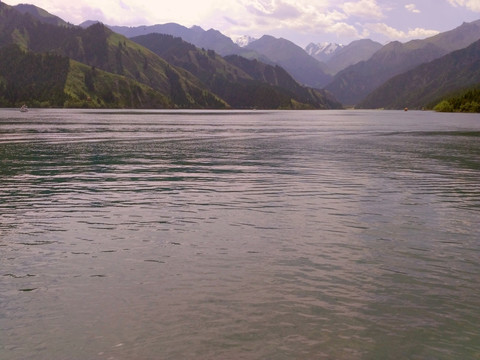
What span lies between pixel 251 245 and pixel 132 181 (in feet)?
93.9

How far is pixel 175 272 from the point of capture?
2281 cm

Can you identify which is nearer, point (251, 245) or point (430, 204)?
point (251, 245)

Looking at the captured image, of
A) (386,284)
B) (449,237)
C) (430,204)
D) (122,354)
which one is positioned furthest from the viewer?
(430,204)

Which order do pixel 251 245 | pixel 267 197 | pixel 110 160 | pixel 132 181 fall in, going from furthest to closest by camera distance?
pixel 110 160, pixel 132 181, pixel 267 197, pixel 251 245

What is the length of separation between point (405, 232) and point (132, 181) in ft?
105

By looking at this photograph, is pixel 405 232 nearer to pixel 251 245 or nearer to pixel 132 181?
pixel 251 245

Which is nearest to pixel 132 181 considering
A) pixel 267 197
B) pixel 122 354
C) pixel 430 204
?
pixel 267 197

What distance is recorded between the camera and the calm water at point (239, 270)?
1620 centimetres

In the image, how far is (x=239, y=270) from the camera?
75.8ft

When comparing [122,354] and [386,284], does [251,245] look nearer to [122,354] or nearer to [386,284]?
[386,284]

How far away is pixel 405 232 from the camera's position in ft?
100

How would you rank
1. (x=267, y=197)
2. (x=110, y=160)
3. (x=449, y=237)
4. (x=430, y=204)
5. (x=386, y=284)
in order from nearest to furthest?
(x=386, y=284), (x=449, y=237), (x=430, y=204), (x=267, y=197), (x=110, y=160)

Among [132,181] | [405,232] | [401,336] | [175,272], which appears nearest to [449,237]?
[405,232]

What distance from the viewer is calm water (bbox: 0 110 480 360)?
16203 millimetres
